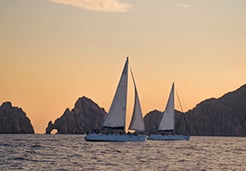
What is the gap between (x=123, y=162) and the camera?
215 feet

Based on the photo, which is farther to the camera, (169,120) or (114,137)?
(169,120)

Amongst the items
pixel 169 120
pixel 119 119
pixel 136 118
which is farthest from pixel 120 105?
pixel 169 120

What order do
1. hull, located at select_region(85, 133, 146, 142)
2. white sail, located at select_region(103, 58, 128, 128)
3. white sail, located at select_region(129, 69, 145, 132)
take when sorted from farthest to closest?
white sail, located at select_region(129, 69, 145, 132)
hull, located at select_region(85, 133, 146, 142)
white sail, located at select_region(103, 58, 128, 128)

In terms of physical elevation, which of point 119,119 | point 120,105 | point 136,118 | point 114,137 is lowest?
point 114,137

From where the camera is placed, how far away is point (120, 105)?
108688 millimetres

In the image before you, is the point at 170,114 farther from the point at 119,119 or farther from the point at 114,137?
the point at 119,119

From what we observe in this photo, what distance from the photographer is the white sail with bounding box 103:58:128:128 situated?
10788 cm

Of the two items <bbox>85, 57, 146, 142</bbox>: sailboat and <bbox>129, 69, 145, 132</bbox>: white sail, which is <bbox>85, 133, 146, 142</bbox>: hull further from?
<bbox>129, 69, 145, 132</bbox>: white sail

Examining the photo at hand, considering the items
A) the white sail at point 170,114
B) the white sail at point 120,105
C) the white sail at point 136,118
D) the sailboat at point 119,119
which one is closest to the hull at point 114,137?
the sailboat at point 119,119

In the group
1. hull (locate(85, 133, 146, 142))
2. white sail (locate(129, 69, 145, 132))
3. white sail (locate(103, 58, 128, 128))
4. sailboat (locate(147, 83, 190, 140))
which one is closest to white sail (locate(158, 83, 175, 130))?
sailboat (locate(147, 83, 190, 140))

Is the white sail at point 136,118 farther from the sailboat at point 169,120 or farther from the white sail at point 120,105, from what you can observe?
the sailboat at point 169,120

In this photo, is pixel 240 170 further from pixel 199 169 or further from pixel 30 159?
pixel 30 159

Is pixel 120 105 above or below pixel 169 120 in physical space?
above

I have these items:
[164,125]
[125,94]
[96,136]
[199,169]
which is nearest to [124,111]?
[125,94]
